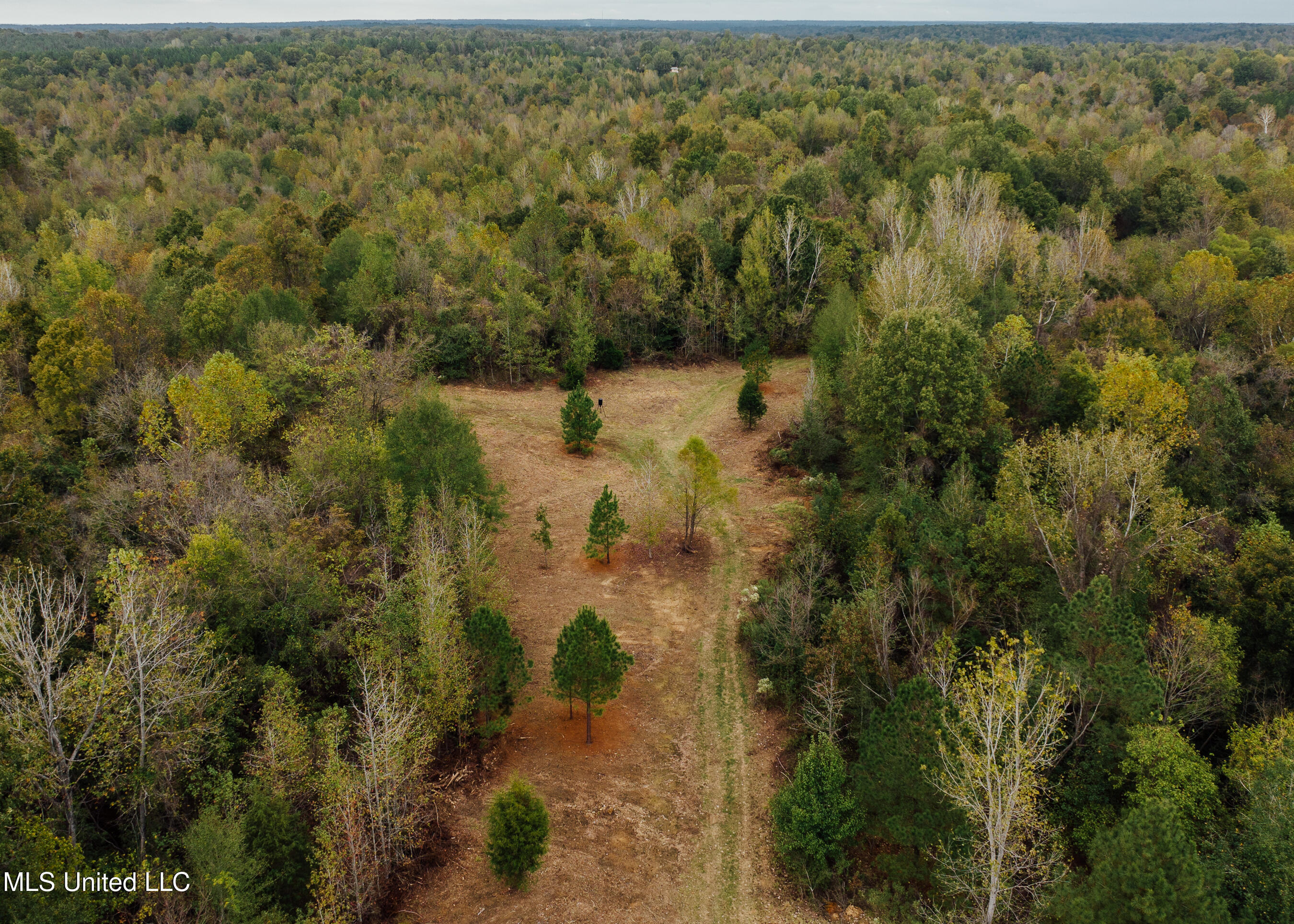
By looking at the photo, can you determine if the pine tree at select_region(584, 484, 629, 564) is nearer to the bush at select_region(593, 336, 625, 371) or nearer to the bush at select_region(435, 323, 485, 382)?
the bush at select_region(435, 323, 485, 382)

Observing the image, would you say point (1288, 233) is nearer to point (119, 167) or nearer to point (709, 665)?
point (709, 665)

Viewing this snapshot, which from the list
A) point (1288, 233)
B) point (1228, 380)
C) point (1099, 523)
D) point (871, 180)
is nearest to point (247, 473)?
point (1099, 523)

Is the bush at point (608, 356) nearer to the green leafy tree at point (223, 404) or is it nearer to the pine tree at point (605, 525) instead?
the pine tree at point (605, 525)

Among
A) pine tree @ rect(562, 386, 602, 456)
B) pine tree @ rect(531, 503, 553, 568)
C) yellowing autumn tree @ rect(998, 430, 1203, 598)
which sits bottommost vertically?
pine tree @ rect(531, 503, 553, 568)

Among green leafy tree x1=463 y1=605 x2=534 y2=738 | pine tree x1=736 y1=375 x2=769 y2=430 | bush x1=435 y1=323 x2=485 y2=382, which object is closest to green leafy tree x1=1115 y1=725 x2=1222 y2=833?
green leafy tree x1=463 y1=605 x2=534 y2=738

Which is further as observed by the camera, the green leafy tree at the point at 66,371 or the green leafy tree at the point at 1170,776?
the green leafy tree at the point at 66,371

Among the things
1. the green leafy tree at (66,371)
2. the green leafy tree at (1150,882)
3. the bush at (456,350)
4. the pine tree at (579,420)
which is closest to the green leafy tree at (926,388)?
the pine tree at (579,420)
